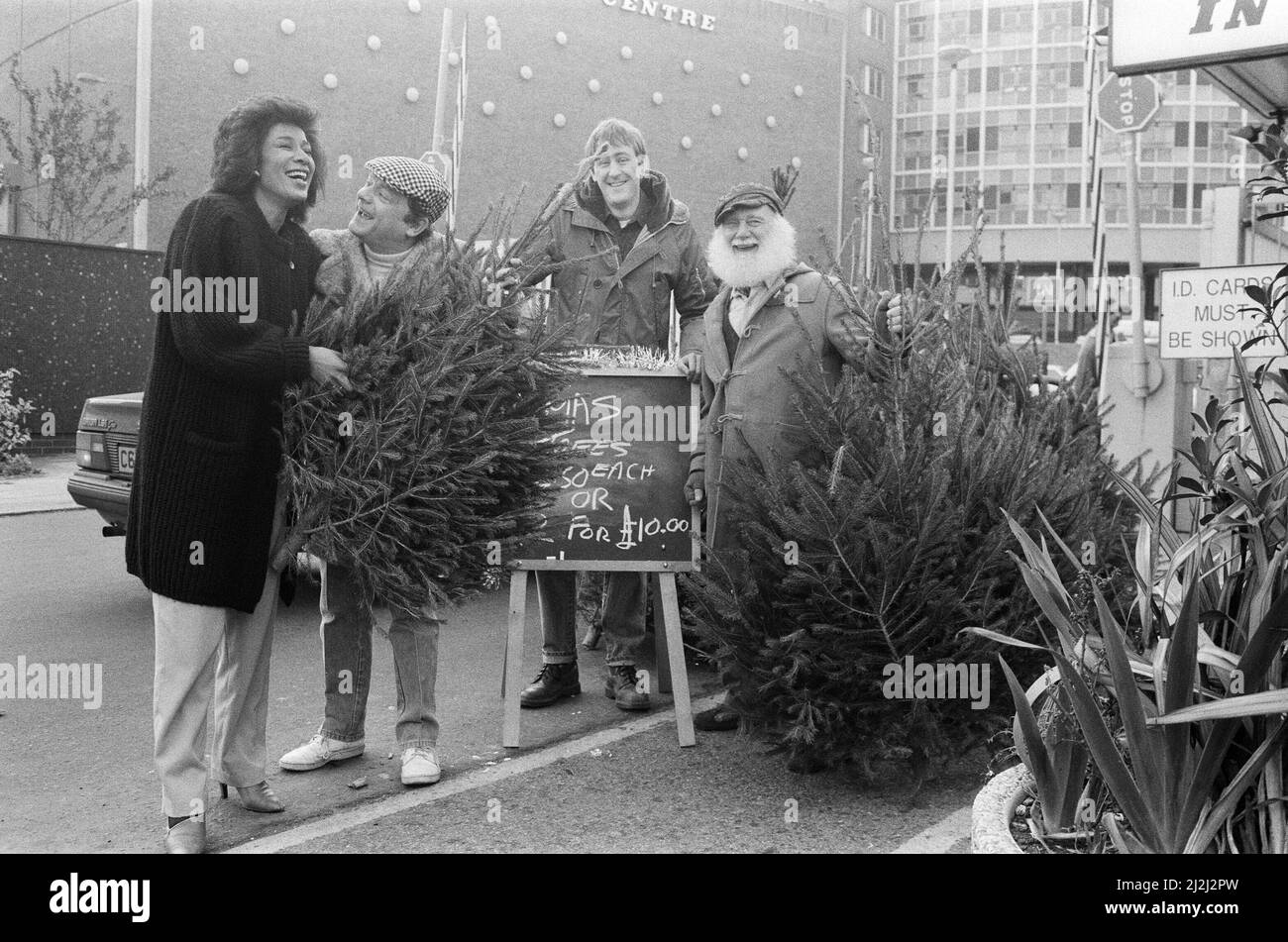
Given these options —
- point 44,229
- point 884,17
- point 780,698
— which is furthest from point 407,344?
point 884,17

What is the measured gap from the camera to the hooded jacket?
586cm

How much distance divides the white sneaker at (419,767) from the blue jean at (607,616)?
115 centimetres

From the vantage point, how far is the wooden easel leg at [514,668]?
5.07 meters

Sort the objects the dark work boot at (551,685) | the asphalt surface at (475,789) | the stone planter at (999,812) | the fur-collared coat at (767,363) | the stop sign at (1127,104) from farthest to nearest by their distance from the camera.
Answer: the stop sign at (1127,104), the dark work boot at (551,685), the fur-collared coat at (767,363), the asphalt surface at (475,789), the stone planter at (999,812)

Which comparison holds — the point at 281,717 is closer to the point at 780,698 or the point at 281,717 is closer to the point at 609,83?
the point at 780,698

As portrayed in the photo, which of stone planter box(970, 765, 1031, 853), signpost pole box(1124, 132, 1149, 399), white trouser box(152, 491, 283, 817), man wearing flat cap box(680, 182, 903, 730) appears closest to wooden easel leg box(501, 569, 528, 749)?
man wearing flat cap box(680, 182, 903, 730)

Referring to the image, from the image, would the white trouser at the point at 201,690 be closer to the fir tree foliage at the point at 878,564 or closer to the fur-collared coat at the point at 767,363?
the fir tree foliage at the point at 878,564

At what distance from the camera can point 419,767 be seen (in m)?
4.56

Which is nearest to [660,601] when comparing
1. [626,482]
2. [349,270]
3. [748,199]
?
[626,482]

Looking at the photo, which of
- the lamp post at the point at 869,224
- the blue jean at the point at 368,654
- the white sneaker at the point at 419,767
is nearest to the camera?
the white sneaker at the point at 419,767

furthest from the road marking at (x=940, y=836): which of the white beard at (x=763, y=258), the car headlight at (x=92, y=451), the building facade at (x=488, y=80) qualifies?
the building facade at (x=488, y=80)

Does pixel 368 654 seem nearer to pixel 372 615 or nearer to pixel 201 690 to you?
pixel 372 615

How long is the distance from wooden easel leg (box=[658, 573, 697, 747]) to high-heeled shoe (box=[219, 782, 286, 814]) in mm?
1524

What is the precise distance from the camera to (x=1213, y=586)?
9.88ft
